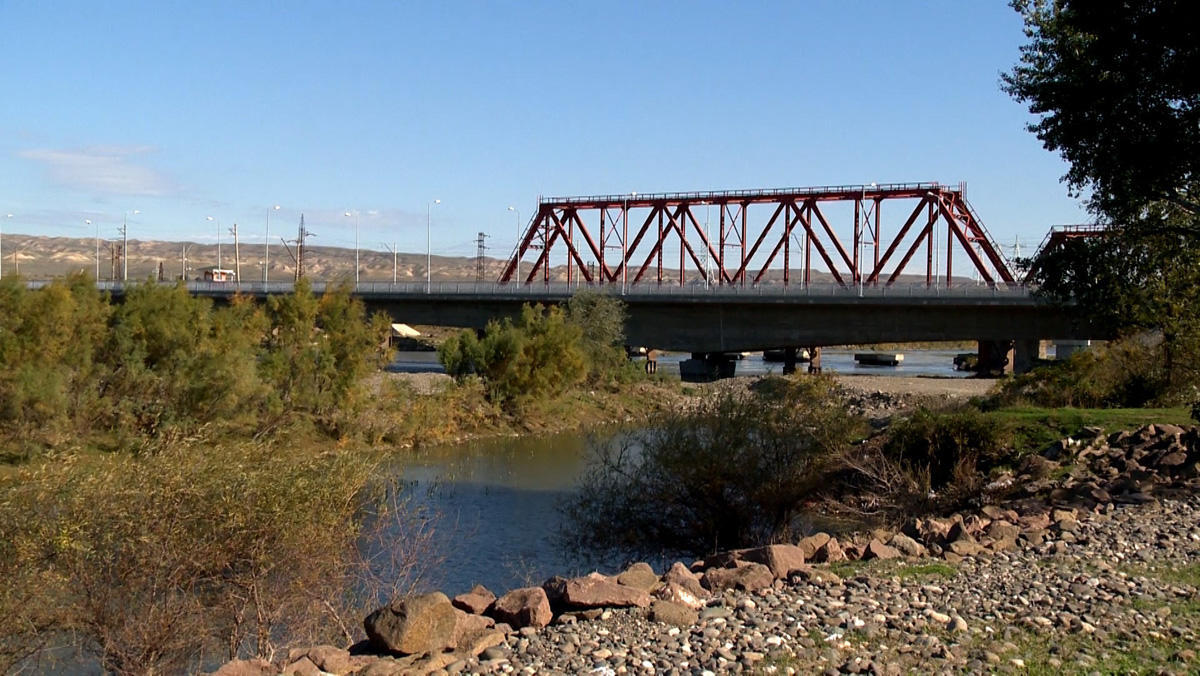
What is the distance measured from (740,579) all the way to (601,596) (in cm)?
169

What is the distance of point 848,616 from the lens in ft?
33.4

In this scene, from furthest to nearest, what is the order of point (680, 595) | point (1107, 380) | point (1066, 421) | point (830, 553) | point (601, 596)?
point (1107, 380) → point (1066, 421) → point (830, 553) → point (680, 595) → point (601, 596)

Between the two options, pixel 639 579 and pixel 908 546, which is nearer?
pixel 639 579

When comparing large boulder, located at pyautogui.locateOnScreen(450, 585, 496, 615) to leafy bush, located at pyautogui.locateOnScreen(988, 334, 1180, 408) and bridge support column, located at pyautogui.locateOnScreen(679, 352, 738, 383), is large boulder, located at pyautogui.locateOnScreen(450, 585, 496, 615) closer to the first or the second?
leafy bush, located at pyautogui.locateOnScreen(988, 334, 1180, 408)

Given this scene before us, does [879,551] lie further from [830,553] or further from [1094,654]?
[1094,654]

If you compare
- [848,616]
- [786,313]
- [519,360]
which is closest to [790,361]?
[786,313]

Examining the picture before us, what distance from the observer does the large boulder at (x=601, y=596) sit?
1086 cm

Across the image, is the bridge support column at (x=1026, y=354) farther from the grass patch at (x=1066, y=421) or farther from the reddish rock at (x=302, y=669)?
the reddish rock at (x=302, y=669)

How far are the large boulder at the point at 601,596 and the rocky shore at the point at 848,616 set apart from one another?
2 cm

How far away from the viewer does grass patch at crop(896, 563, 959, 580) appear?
A: 11.9m

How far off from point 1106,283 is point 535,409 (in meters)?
27.0

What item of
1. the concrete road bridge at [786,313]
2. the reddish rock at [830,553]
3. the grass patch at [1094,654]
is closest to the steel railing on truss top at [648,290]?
the concrete road bridge at [786,313]

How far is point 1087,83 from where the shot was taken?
20.3 metres

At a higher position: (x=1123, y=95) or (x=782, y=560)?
(x=1123, y=95)
